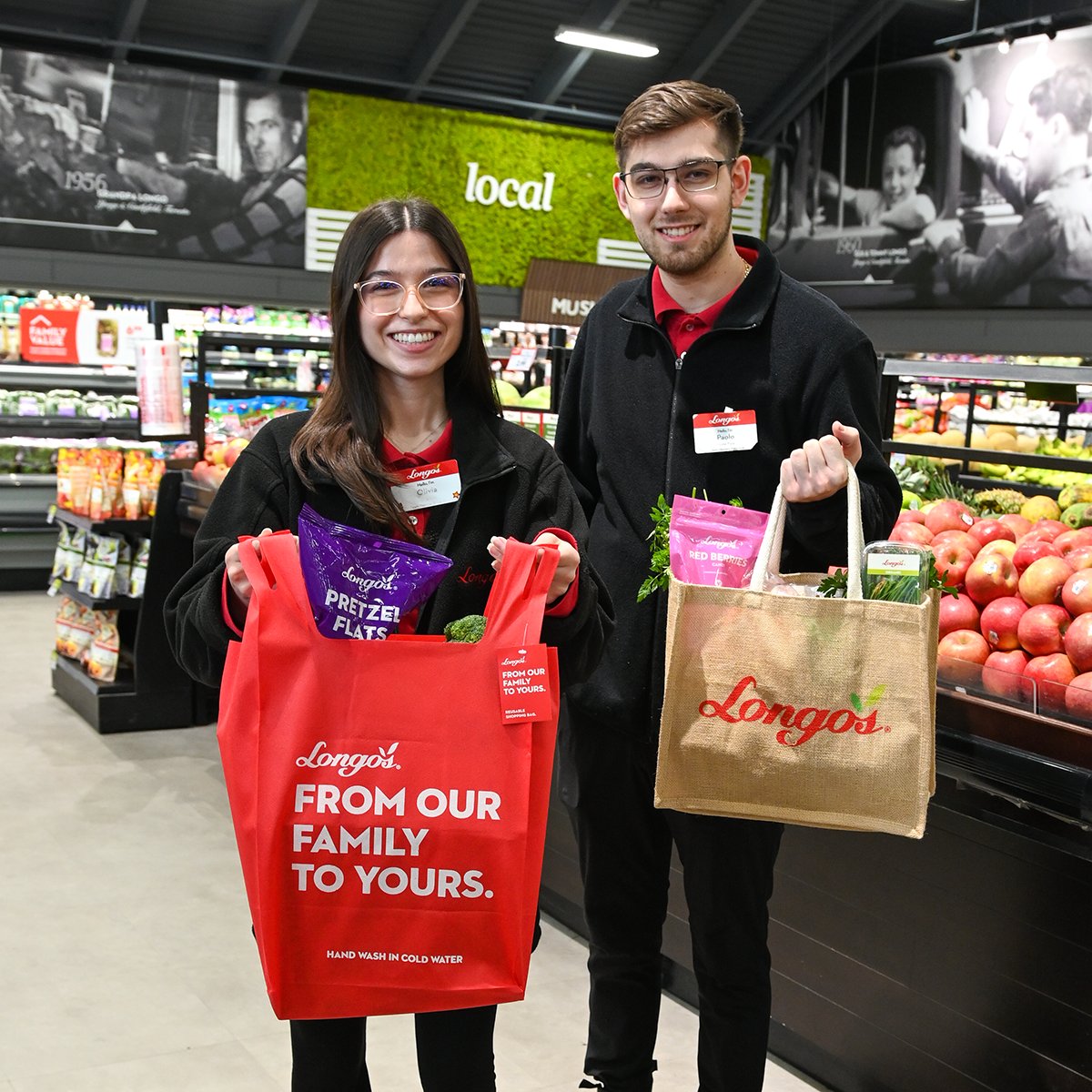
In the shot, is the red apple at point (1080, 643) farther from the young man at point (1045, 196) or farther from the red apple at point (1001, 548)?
the young man at point (1045, 196)

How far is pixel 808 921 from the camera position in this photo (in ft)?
8.75

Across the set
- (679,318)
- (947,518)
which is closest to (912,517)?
(947,518)

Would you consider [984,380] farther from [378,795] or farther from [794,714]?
[378,795]

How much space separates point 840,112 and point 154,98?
6.30m

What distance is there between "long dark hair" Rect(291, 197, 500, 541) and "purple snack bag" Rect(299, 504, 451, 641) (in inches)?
7.4

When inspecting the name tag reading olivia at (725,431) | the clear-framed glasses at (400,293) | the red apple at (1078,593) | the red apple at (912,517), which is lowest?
the red apple at (1078,593)

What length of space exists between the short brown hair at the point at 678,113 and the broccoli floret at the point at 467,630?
813mm

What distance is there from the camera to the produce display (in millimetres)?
2279

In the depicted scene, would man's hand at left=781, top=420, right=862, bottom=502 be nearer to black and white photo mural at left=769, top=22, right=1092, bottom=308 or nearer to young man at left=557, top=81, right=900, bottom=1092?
young man at left=557, top=81, right=900, bottom=1092

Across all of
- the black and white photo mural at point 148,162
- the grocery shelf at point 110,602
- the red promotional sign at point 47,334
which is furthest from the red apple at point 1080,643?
the black and white photo mural at point 148,162

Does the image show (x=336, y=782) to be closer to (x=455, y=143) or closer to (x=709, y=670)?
(x=709, y=670)

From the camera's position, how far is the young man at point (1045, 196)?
9906 mm

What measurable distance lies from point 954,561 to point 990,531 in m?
0.15

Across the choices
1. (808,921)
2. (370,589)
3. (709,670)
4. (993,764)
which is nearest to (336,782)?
(370,589)
